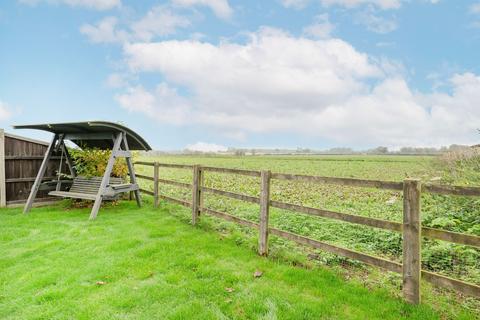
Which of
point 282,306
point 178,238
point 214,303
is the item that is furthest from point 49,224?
point 282,306

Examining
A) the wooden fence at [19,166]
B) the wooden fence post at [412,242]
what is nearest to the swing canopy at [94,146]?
the wooden fence at [19,166]

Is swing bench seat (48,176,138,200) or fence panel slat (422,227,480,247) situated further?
swing bench seat (48,176,138,200)

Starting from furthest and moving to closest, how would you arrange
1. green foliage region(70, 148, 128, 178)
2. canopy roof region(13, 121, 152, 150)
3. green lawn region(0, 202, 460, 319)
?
green foliage region(70, 148, 128, 178)
canopy roof region(13, 121, 152, 150)
green lawn region(0, 202, 460, 319)

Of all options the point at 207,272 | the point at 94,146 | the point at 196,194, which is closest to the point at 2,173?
the point at 94,146

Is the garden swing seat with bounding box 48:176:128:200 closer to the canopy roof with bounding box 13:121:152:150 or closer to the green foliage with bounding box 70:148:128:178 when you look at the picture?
the green foliage with bounding box 70:148:128:178

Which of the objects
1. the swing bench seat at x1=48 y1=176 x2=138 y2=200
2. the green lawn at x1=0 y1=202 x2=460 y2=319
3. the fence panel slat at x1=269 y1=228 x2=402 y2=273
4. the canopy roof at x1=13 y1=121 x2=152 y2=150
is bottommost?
the green lawn at x1=0 y1=202 x2=460 y2=319

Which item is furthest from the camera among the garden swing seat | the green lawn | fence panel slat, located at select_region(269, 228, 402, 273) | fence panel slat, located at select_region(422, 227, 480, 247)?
the garden swing seat

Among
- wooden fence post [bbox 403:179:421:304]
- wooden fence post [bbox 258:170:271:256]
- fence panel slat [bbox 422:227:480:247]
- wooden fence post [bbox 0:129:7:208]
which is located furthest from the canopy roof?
fence panel slat [bbox 422:227:480:247]

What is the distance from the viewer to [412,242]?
3.23 metres

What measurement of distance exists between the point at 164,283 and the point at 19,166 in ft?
26.8

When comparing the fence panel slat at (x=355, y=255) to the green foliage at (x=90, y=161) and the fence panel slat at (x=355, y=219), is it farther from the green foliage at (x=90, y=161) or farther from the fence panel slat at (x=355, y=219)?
the green foliage at (x=90, y=161)

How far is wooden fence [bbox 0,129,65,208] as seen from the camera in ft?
28.2

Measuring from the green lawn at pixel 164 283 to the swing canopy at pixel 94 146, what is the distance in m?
1.95

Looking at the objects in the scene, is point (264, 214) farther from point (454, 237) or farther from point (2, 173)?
point (2, 173)
